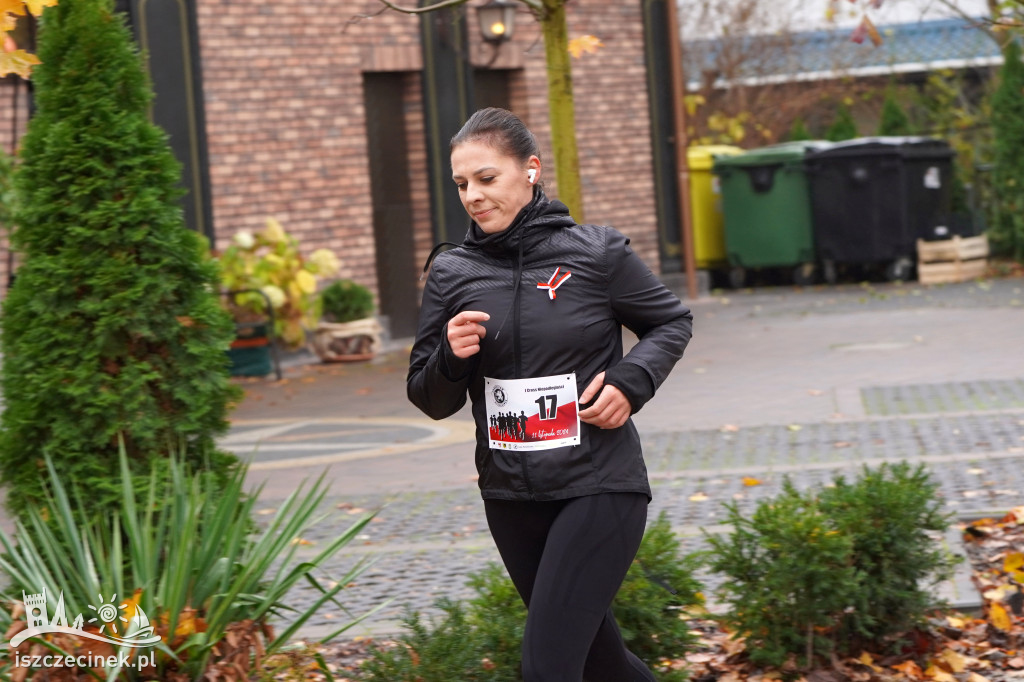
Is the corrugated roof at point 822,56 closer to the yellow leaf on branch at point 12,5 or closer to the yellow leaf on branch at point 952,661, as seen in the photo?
the yellow leaf on branch at point 952,661

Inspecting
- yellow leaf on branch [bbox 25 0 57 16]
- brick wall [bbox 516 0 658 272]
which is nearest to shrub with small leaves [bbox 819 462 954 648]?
yellow leaf on branch [bbox 25 0 57 16]

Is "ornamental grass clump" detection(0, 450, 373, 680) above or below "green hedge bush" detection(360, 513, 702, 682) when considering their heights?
above

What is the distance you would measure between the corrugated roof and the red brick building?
16.1m

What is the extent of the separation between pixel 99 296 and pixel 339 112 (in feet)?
38.6

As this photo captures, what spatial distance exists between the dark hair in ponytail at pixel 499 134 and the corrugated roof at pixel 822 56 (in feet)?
99.1

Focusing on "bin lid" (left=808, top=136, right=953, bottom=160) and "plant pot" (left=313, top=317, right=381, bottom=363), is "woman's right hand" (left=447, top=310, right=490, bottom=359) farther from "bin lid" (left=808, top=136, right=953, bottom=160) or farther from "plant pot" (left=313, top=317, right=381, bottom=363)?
"bin lid" (left=808, top=136, right=953, bottom=160)

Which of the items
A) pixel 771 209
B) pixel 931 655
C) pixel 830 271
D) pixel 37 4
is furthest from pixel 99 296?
pixel 830 271

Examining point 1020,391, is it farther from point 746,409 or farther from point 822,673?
point 822,673

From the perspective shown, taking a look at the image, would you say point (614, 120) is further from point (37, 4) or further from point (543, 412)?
point (543, 412)

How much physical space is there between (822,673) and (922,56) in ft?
112

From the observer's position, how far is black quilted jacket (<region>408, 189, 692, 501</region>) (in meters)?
3.47

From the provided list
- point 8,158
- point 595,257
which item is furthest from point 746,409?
point 595,257

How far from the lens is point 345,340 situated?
607 inches

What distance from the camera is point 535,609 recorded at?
3.42 metres
